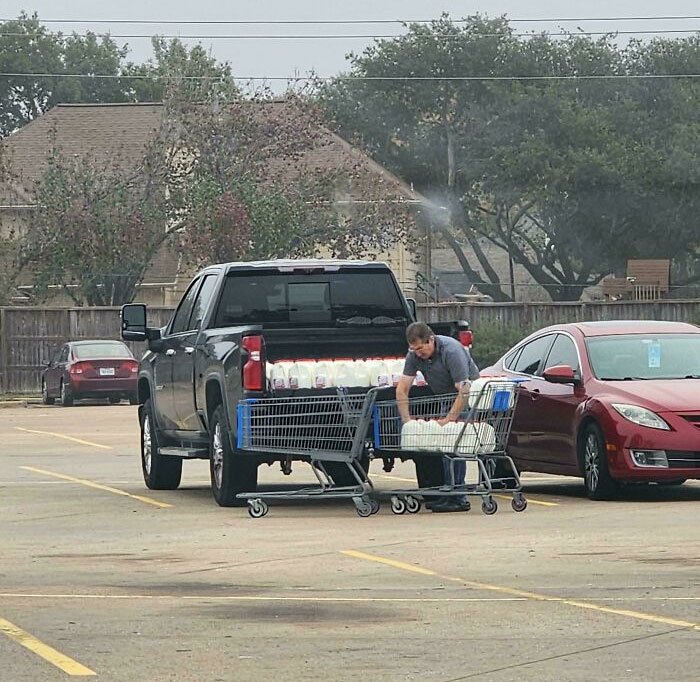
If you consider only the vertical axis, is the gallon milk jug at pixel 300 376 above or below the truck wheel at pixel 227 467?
above

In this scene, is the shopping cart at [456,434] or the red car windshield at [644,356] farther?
the red car windshield at [644,356]

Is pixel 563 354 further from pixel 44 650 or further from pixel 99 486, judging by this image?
pixel 44 650

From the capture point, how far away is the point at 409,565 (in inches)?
492

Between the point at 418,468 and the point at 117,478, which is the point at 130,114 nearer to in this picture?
the point at 117,478

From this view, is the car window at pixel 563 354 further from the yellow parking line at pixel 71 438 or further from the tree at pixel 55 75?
the tree at pixel 55 75

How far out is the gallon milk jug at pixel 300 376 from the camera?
16.2m

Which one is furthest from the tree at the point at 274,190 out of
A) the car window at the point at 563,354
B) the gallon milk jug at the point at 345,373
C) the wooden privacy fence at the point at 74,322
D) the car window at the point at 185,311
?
the gallon milk jug at the point at 345,373

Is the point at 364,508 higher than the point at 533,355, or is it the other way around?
the point at 533,355

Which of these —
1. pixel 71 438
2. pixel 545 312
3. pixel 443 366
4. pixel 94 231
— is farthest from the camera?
pixel 94 231

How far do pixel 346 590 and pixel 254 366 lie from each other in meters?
5.02

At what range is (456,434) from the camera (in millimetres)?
15727

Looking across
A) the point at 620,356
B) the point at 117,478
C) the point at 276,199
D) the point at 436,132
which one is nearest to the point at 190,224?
the point at 276,199

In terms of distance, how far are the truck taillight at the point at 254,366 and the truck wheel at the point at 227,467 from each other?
618 millimetres

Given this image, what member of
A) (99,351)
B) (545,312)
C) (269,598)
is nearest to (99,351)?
(99,351)
